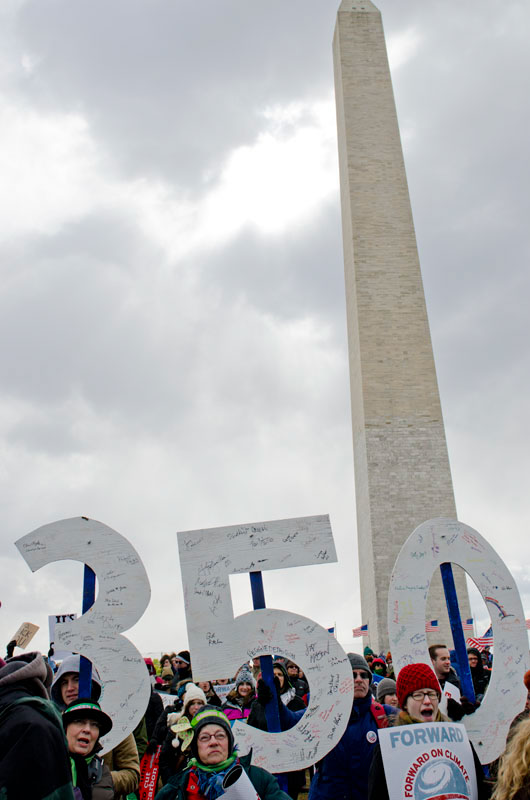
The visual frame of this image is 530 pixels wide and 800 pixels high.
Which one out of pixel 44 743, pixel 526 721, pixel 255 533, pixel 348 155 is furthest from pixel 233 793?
pixel 348 155

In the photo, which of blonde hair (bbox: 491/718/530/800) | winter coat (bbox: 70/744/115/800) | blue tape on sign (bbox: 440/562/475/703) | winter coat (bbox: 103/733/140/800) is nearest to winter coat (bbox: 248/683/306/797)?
winter coat (bbox: 103/733/140/800)

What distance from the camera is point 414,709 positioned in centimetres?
316

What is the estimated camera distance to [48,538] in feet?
15.3

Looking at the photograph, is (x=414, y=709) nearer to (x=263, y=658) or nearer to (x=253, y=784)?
(x=253, y=784)

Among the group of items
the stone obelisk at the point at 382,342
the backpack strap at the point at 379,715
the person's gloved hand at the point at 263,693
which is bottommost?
the backpack strap at the point at 379,715

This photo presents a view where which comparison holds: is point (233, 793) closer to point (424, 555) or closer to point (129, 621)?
point (129, 621)

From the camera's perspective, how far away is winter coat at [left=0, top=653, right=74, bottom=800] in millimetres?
1480

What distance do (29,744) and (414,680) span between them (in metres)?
2.20

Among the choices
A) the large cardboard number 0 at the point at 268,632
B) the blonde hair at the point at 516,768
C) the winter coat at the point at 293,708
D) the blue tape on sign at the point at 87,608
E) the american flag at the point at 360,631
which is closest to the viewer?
the blonde hair at the point at 516,768

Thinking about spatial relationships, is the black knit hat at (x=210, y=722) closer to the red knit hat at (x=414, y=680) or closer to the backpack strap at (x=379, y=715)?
the red knit hat at (x=414, y=680)

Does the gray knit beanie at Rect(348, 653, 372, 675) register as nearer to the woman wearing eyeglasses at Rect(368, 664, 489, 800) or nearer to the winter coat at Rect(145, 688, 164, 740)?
the woman wearing eyeglasses at Rect(368, 664, 489, 800)

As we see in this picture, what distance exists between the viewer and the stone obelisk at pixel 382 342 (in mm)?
17250

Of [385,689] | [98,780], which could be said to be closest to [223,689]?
[385,689]

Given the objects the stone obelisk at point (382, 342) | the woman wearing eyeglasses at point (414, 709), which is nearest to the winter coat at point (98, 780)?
the woman wearing eyeglasses at point (414, 709)
